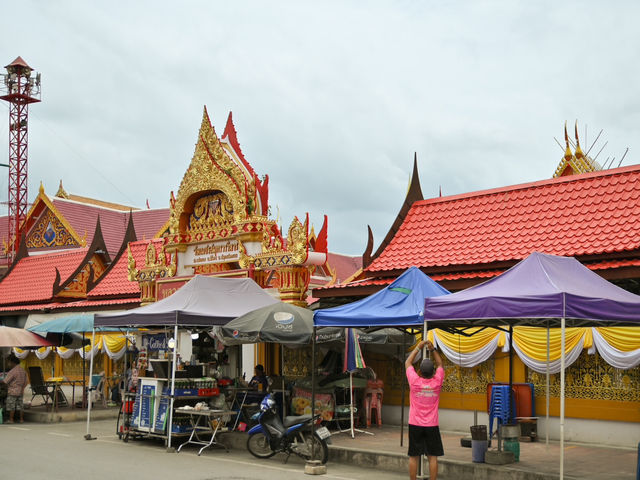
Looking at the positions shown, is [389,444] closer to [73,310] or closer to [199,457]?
[199,457]

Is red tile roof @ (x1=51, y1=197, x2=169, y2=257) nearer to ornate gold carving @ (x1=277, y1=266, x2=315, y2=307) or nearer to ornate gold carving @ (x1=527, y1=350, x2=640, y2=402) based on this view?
ornate gold carving @ (x1=277, y1=266, x2=315, y2=307)

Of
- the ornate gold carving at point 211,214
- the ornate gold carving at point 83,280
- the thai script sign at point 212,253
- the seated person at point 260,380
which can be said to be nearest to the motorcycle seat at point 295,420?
the seated person at point 260,380

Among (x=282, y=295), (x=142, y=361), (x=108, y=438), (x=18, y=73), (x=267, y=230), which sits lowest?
(x=108, y=438)

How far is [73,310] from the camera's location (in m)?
24.2

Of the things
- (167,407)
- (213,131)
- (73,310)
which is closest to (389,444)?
(167,407)

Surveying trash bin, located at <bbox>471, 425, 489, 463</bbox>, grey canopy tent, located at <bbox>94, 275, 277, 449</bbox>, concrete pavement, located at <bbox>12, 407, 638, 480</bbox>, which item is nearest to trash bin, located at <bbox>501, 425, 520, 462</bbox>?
concrete pavement, located at <bbox>12, 407, 638, 480</bbox>

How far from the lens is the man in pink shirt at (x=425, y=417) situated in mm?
9227

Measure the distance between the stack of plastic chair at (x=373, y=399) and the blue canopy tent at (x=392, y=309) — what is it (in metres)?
4.37

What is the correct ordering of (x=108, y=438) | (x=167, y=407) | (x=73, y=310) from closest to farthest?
(x=167, y=407)
(x=108, y=438)
(x=73, y=310)

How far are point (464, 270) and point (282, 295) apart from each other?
4203mm

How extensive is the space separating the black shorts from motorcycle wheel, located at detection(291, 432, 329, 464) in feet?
8.01

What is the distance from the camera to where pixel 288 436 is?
39.3 feet

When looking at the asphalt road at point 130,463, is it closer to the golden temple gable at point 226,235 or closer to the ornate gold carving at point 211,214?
the golden temple gable at point 226,235

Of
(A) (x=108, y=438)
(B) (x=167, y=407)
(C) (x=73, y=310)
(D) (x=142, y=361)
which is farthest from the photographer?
(C) (x=73, y=310)
